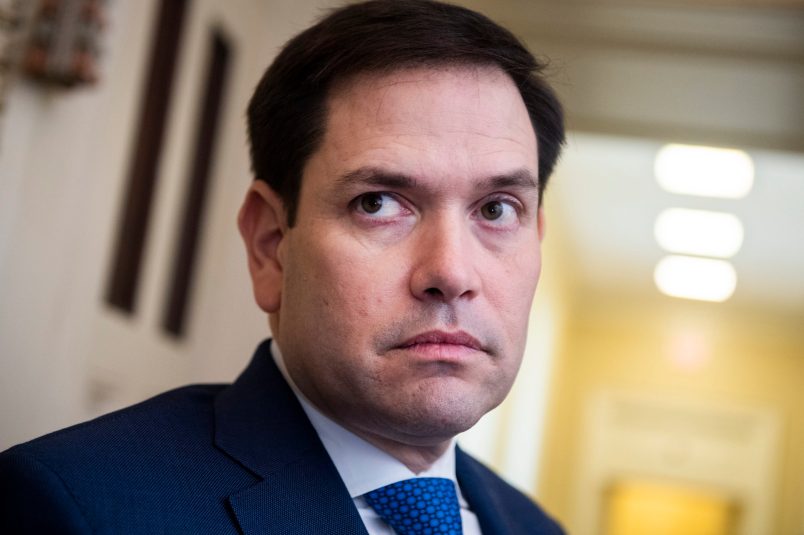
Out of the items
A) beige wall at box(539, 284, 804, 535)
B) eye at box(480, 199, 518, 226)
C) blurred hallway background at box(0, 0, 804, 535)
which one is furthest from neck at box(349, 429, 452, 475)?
beige wall at box(539, 284, 804, 535)

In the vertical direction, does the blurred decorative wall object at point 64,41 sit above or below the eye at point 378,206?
above

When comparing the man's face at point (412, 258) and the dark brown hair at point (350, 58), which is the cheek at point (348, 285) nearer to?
the man's face at point (412, 258)

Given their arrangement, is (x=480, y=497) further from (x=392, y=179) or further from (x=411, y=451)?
(x=392, y=179)

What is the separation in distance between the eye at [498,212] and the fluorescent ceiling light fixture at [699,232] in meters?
5.08

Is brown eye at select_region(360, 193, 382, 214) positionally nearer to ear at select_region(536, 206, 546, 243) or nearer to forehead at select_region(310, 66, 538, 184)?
forehead at select_region(310, 66, 538, 184)

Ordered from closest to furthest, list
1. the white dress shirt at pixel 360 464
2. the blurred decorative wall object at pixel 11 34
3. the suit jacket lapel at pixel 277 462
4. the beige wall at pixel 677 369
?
the suit jacket lapel at pixel 277 462, the white dress shirt at pixel 360 464, the blurred decorative wall object at pixel 11 34, the beige wall at pixel 677 369

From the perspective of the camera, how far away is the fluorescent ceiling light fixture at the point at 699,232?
621cm

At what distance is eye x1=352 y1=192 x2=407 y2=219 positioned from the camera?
1.21 metres

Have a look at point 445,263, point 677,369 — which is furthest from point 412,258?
point 677,369

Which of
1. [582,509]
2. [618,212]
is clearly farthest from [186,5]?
[582,509]

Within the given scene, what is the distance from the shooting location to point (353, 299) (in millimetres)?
1176

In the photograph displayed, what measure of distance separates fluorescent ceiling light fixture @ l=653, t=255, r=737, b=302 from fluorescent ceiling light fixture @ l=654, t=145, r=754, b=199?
138 centimetres

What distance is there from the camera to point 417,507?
1.24 m

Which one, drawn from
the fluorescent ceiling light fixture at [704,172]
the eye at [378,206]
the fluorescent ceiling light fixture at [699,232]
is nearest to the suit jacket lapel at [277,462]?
the eye at [378,206]
